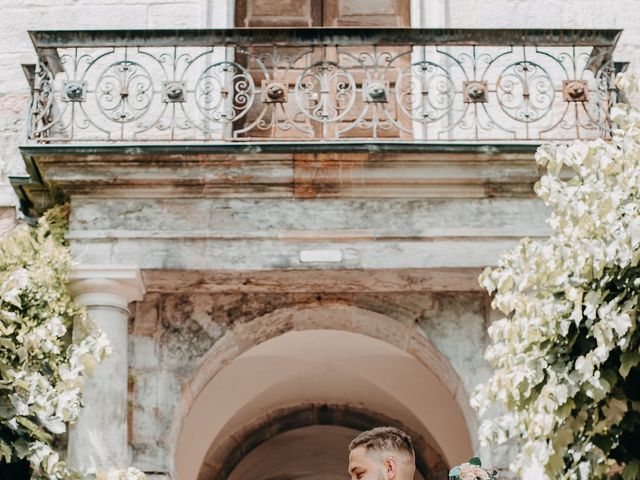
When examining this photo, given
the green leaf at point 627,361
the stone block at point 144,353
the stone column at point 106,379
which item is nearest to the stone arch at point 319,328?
the stone block at point 144,353

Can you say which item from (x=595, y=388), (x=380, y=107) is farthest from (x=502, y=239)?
(x=595, y=388)

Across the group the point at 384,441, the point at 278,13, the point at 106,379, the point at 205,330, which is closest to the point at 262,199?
the point at 205,330

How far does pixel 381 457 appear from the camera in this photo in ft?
19.9

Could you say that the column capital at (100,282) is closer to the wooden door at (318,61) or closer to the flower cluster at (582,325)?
the wooden door at (318,61)

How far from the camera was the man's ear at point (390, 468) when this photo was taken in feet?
19.9

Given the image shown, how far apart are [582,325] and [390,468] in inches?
95.1

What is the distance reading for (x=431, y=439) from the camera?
13.5 m

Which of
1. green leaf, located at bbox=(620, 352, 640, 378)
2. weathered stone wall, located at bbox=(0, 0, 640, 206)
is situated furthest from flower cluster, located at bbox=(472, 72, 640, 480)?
weathered stone wall, located at bbox=(0, 0, 640, 206)

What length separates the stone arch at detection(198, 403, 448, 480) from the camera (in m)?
13.6

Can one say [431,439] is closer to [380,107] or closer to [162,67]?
[380,107]

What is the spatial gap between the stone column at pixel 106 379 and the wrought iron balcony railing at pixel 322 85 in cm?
91

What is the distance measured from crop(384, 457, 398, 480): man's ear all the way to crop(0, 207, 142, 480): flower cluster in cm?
311

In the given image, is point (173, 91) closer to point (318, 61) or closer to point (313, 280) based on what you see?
point (318, 61)

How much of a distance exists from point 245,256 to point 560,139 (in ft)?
7.30
